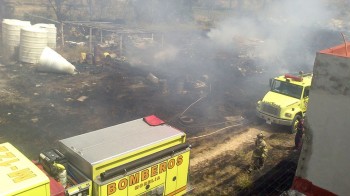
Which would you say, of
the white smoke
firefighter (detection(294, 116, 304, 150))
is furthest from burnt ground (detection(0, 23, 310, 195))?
the white smoke

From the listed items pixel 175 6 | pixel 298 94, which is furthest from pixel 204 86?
pixel 175 6

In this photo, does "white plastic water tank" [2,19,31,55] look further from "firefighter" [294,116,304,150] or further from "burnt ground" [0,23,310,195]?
"firefighter" [294,116,304,150]

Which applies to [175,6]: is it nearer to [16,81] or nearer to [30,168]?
[16,81]

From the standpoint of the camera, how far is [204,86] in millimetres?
20578

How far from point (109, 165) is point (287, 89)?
1104cm

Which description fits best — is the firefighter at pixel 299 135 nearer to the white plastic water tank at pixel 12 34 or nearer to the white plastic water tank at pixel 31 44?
the white plastic water tank at pixel 31 44

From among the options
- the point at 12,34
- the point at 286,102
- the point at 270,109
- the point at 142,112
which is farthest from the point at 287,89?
the point at 12,34

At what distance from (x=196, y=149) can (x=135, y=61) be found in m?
14.2

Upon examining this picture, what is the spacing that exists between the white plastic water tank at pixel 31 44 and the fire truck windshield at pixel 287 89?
15.9m

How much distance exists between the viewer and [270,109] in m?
15.0

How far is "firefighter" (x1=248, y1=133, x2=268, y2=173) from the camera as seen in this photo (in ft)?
37.5

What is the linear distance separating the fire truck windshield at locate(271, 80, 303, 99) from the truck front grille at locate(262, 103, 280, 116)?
109 cm

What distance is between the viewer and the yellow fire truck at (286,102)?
1461 centimetres

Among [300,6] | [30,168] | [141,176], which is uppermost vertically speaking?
[300,6]
